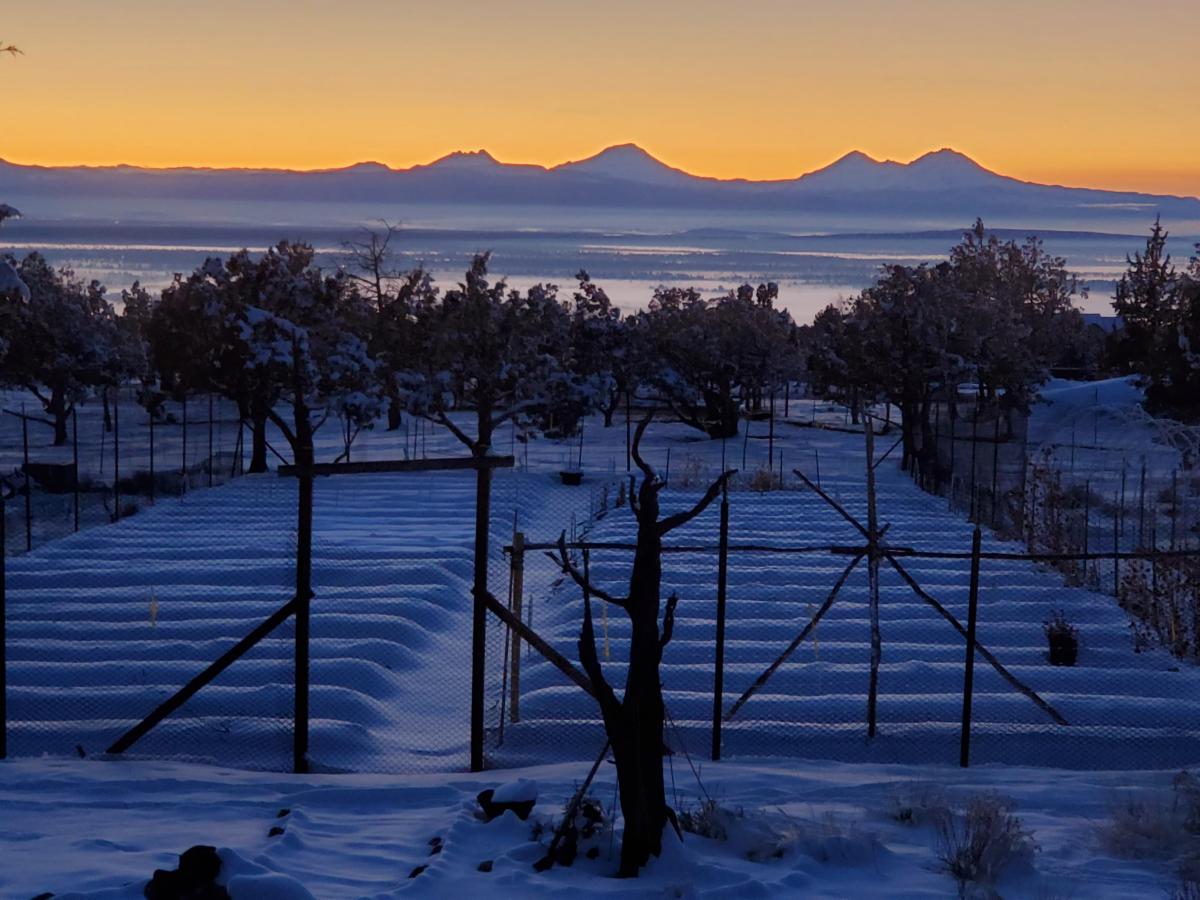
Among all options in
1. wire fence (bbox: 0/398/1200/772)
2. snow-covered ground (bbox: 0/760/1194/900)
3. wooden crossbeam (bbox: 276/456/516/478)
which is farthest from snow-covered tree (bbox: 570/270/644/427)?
snow-covered ground (bbox: 0/760/1194/900)

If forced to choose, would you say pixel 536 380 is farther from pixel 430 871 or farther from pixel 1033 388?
pixel 430 871

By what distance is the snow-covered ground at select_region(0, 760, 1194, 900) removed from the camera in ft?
24.9

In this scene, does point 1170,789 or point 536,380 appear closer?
point 1170,789

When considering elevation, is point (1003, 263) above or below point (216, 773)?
above

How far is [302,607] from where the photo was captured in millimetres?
10414

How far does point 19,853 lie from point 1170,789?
7.50m

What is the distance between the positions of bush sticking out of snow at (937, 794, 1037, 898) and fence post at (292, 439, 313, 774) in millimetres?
4766

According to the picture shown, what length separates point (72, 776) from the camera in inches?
395

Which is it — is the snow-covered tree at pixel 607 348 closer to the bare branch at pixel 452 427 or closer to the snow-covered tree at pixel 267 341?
the bare branch at pixel 452 427

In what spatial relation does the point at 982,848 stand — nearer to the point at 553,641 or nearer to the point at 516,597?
the point at 516,597

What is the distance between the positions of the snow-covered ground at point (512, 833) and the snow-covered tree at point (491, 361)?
27.7 m

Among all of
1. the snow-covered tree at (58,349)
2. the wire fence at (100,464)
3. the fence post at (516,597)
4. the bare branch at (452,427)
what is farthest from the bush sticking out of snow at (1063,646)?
the snow-covered tree at (58,349)

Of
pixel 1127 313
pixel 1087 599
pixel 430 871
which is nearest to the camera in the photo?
pixel 430 871

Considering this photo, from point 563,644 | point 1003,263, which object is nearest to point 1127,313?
point 1003,263
